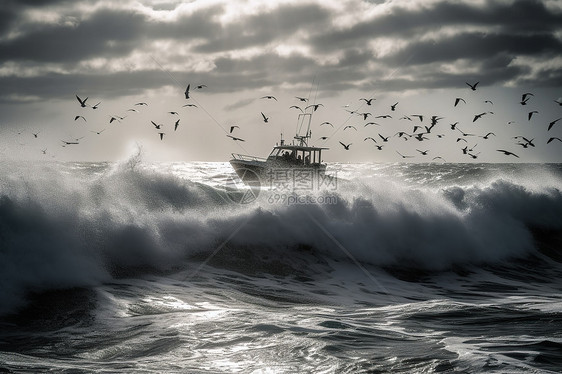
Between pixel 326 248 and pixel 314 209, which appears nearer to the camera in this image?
pixel 326 248

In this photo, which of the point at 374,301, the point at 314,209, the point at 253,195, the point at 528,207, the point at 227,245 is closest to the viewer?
the point at 374,301

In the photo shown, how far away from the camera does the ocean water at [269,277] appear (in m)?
9.73

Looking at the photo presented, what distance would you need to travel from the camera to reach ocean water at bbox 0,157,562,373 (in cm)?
973

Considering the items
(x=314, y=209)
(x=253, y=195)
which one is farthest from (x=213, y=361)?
(x=253, y=195)

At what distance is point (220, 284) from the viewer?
16.7 meters

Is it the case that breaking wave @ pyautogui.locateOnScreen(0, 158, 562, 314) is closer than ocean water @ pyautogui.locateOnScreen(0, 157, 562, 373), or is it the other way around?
ocean water @ pyautogui.locateOnScreen(0, 157, 562, 373)

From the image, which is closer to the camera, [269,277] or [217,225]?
[269,277]

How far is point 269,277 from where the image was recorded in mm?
18469

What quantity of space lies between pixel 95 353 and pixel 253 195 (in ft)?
56.7

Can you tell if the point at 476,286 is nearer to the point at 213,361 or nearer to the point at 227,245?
the point at 227,245

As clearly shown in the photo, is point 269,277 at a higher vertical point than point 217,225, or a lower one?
lower

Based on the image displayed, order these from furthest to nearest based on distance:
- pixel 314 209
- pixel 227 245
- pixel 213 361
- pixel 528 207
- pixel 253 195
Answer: pixel 528 207 → pixel 253 195 → pixel 314 209 → pixel 227 245 → pixel 213 361

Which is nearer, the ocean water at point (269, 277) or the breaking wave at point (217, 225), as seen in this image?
the ocean water at point (269, 277)

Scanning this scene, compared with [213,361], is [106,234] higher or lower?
higher
